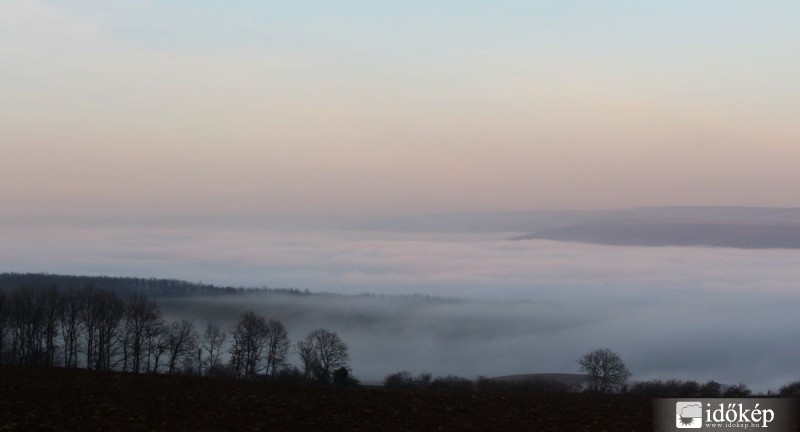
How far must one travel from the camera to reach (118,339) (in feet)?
369

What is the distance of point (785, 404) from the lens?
33625 mm

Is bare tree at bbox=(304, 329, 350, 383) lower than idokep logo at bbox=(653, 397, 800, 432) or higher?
lower

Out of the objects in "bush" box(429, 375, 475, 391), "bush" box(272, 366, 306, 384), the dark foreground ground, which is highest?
the dark foreground ground

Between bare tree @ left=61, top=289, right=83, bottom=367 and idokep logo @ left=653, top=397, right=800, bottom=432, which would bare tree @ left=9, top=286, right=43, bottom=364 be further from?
idokep logo @ left=653, top=397, right=800, bottom=432

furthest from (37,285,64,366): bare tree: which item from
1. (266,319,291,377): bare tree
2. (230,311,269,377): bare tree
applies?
(266,319,291,377): bare tree

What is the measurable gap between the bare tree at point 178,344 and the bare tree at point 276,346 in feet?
36.5

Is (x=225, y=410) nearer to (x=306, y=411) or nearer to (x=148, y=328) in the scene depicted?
(x=306, y=411)

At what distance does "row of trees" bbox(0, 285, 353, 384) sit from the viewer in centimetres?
10906

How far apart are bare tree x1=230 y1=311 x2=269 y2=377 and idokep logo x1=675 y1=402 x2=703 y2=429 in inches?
3216

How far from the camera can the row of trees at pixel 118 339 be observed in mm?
109062

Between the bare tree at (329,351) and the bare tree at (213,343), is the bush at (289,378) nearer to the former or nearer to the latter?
the bare tree at (329,351)

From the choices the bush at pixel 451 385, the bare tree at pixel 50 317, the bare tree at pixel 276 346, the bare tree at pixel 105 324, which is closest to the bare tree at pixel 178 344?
the bare tree at pixel 105 324

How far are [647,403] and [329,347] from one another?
93.7m

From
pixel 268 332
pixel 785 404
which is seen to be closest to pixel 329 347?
pixel 268 332
